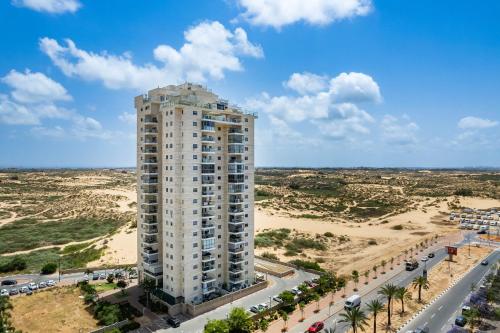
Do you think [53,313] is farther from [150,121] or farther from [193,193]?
[150,121]

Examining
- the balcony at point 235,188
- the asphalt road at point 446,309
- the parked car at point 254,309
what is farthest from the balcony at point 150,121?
the asphalt road at point 446,309

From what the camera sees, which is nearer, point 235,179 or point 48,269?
point 235,179

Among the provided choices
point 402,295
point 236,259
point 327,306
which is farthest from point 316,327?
point 236,259

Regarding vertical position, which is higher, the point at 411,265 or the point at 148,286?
the point at 148,286

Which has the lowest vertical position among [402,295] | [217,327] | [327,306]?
[327,306]

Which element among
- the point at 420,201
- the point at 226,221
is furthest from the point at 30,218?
the point at 420,201

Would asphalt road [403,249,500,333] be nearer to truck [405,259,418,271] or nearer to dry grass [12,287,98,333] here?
truck [405,259,418,271]

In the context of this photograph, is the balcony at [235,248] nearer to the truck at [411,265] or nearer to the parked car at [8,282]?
the truck at [411,265]
